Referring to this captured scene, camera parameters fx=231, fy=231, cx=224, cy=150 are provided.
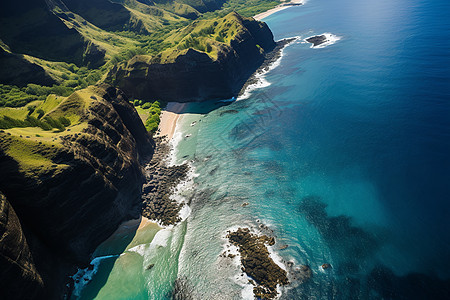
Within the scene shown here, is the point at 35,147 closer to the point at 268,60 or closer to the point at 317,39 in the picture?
the point at 268,60

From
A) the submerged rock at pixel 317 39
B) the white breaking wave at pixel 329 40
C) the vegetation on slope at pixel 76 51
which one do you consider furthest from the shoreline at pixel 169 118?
the submerged rock at pixel 317 39

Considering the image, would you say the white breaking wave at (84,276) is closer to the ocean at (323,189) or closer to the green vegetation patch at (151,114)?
the ocean at (323,189)

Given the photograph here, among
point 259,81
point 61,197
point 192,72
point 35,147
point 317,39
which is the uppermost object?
point 35,147

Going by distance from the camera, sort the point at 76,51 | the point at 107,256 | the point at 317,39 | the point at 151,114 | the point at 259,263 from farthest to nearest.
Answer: the point at 76,51, the point at 317,39, the point at 151,114, the point at 107,256, the point at 259,263

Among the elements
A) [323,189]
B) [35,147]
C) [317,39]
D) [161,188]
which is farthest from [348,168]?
[317,39]

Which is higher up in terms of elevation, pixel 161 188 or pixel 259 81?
pixel 161 188

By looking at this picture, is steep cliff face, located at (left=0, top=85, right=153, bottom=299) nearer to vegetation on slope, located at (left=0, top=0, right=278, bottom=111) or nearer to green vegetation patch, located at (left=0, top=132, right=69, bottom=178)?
green vegetation patch, located at (left=0, top=132, right=69, bottom=178)

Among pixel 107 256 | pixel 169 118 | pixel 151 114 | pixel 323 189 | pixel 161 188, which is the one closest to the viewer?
pixel 107 256
